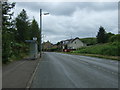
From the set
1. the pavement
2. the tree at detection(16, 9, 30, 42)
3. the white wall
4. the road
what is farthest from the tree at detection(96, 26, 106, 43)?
the pavement

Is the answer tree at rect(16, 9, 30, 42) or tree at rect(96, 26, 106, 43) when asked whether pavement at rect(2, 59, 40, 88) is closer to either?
tree at rect(16, 9, 30, 42)

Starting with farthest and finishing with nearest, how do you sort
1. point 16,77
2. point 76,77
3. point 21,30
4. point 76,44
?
point 76,44 → point 21,30 → point 76,77 → point 16,77

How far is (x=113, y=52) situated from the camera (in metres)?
32.6

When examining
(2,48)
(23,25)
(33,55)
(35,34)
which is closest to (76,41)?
(35,34)

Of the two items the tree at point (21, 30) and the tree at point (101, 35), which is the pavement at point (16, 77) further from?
the tree at point (101, 35)

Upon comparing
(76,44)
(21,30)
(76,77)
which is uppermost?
(21,30)

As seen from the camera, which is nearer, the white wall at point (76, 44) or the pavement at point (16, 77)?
the pavement at point (16, 77)

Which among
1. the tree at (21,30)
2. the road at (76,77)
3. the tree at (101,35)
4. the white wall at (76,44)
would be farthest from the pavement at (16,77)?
the white wall at (76,44)

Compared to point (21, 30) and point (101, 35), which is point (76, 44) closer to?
point (101, 35)

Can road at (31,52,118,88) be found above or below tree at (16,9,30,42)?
below

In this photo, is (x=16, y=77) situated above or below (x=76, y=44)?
below

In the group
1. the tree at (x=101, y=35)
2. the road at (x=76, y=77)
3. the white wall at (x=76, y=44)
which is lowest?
the road at (x=76, y=77)

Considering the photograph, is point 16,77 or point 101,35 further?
point 101,35

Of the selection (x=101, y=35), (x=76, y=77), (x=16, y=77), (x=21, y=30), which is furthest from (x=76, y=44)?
(x=16, y=77)
